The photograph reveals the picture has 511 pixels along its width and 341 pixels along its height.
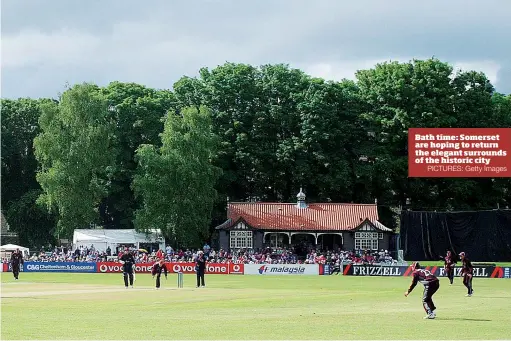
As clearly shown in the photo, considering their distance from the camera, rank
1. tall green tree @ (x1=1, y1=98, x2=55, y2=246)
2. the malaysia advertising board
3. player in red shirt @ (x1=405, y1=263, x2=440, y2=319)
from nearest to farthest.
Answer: player in red shirt @ (x1=405, y1=263, x2=440, y2=319) < the malaysia advertising board < tall green tree @ (x1=1, y1=98, x2=55, y2=246)

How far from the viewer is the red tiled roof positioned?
92062 mm

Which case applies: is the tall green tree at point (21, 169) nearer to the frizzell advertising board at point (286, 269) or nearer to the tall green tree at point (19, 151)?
the tall green tree at point (19, 151)

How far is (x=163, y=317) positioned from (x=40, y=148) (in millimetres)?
64127

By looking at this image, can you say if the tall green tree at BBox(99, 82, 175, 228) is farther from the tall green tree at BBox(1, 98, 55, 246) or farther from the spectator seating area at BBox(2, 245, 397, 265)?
the spectator seating area at BBox(2, 245, 397, 265)

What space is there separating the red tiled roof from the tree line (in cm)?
336

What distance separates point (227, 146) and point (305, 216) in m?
11.9

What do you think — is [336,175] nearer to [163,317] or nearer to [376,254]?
[376,254]

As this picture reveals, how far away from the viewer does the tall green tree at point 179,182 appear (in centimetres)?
8956

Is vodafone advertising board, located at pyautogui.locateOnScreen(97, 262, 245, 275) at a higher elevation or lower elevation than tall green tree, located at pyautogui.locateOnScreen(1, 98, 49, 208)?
lower

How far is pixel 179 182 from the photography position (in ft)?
298

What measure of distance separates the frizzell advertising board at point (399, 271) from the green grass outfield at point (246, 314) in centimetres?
2093

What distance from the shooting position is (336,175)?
95875mm
